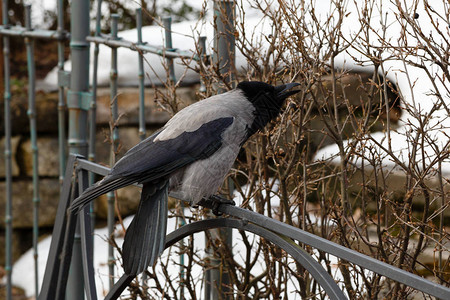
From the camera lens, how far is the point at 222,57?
266 centimetres

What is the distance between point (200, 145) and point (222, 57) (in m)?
0.65

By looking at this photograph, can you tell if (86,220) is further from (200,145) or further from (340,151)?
(340,151)

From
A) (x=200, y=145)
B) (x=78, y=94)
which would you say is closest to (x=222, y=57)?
(x=200, y=145)

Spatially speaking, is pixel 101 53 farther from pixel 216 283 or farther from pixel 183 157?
pixel 183 157

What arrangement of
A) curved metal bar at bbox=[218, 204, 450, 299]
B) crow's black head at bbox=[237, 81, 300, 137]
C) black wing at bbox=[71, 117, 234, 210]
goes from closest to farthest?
curved metal bar at bbox=[218, 204, 450, 299] < black wing at bbox=[71, 117, 234, 210] < crow's black head at bbox=[237, 81, 300, 137]

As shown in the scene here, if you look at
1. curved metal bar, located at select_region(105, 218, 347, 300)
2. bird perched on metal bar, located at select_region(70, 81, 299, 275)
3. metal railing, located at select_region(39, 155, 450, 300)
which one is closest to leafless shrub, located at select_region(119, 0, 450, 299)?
bird perched on metal bar, located at select_region(70, 81, 299, 275)

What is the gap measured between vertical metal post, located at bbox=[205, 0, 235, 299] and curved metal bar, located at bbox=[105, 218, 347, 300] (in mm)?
790

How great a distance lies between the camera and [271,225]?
4.93 ft

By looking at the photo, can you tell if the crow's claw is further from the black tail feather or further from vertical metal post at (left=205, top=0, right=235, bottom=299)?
vertical metal post at (left=205, top=0, right=235, bottom=299)

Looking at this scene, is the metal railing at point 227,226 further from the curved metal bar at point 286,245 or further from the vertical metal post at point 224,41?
the vertical metal post at point 224,41

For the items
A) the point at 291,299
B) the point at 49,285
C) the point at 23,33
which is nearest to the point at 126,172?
the point at 49,285

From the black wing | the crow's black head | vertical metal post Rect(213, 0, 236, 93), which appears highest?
vertical metal post Rect(213, 0, 236, 93)

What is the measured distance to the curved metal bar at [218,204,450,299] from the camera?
110 cm

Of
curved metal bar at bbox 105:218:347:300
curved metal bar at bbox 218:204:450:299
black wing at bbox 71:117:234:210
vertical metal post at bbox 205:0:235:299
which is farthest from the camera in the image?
vertical metal post at bbox 205:0:235:299
